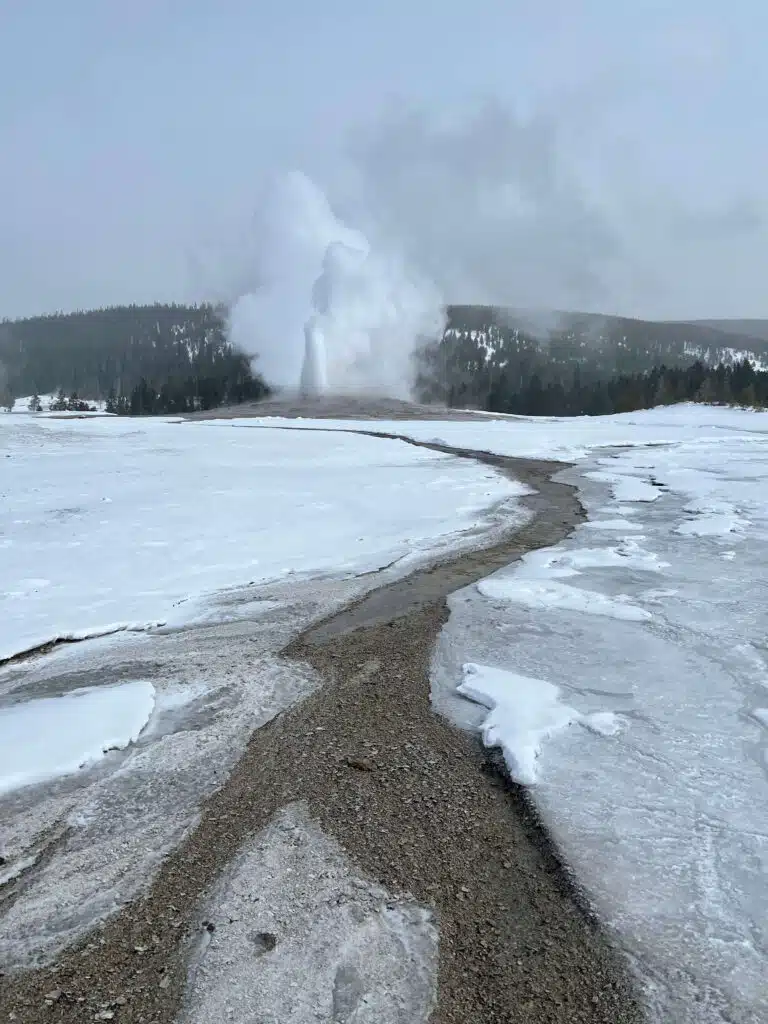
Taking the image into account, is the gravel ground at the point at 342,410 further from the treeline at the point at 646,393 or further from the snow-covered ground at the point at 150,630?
the snow-covered ground at the point at 150,630

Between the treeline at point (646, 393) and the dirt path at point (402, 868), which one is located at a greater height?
the treeline at point (646, 393)

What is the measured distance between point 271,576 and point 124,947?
6.97 meters

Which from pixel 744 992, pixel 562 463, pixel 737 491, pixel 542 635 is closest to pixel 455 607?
pixel 542 635

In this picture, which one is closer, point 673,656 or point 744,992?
point 744,992

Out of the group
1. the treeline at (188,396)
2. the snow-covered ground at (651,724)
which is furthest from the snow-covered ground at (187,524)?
the treeline at (188,396)

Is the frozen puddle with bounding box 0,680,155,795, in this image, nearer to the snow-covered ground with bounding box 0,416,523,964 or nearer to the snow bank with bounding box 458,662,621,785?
the snow-covered ground with bounding box 0,416,523,964

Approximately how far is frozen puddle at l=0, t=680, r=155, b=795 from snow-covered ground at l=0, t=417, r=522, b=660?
1669mm

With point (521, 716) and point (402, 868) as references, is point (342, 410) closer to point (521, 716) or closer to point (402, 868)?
point (521, 716)

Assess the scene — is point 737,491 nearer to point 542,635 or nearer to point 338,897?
point 542,635

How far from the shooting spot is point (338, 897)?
3566 millimetres

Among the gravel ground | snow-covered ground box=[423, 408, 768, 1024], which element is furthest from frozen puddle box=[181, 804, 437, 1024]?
the gravel ground

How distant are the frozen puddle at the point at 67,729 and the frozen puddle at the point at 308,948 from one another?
174 cm

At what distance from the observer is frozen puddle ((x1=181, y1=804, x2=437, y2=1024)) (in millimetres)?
2885

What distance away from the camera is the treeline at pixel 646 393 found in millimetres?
71713
